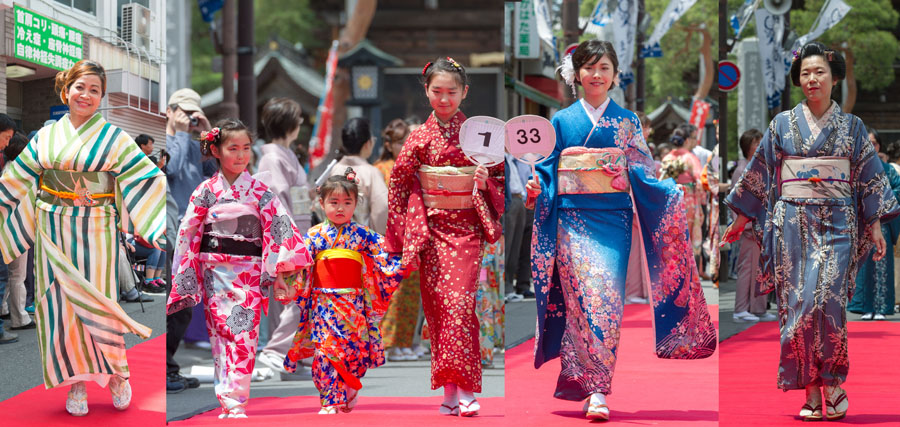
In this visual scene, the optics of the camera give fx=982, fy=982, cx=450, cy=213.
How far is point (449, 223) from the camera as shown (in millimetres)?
4363

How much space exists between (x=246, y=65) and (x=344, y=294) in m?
3.63

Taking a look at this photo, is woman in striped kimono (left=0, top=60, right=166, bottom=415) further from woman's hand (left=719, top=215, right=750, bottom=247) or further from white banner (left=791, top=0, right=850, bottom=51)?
white banner (left=791, top=0, right=850, bottom=51)

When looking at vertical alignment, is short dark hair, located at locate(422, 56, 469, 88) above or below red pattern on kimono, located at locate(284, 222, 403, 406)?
above

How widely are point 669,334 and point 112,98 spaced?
8.62 ft

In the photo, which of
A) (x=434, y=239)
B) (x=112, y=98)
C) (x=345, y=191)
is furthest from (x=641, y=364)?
(x=112, y=98)

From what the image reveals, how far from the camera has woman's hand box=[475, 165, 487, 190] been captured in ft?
13.9

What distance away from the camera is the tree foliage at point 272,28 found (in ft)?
69.6

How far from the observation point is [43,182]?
13.1 ft

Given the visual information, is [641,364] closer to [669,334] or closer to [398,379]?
[669,334]

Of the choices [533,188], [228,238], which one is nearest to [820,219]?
[533,188]

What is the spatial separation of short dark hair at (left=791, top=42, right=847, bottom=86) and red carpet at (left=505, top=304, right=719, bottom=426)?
1.23 metres

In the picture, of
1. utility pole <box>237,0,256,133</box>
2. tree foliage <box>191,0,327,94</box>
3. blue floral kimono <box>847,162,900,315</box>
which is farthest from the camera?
tree foliage <box>191,0,327,94</box>

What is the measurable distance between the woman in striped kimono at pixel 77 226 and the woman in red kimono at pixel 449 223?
45.8 inches

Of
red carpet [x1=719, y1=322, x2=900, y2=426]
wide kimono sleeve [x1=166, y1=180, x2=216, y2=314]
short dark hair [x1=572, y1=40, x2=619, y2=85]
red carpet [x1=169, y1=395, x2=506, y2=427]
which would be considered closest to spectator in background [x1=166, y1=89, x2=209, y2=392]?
wide kimono sleeve [x1=166, y1=180, x2=216, y2=314]
